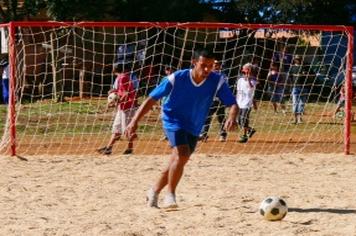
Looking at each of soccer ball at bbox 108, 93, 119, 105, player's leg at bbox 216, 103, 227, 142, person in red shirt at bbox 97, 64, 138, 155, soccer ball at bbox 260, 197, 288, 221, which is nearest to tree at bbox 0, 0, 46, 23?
player's leg at bbox 216, 103, 227, 142

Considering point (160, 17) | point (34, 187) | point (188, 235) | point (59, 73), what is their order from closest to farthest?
point (188, 235) → point (34, 187) → point (59, 73) → point (160, 17)

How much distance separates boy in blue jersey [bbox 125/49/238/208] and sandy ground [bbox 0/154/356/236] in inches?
19.1

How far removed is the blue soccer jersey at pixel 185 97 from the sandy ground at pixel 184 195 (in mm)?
817

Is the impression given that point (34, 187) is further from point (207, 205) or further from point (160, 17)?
point (160, 17)

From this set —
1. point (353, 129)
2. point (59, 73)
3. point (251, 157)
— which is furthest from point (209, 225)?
point (59, 73)

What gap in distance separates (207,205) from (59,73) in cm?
1499

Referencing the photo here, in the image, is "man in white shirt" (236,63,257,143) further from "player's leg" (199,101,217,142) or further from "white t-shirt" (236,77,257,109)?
"player's leg" (199,101,217,142)

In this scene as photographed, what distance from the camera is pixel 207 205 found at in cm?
718

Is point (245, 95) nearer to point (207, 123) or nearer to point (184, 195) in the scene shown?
point (207, 123)

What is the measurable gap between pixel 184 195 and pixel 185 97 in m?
1.47

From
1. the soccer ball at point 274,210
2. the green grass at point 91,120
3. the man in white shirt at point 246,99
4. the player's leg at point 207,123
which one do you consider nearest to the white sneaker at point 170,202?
the soccer ball at point 274,210

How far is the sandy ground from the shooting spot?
245 inches

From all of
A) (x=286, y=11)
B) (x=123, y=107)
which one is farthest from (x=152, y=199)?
(x=286, y=11)

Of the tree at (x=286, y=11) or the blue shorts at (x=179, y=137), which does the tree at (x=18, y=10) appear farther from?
the blue shorts at (x=179, y=137)
